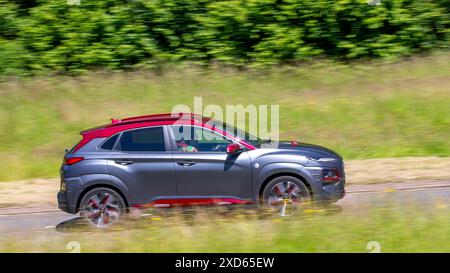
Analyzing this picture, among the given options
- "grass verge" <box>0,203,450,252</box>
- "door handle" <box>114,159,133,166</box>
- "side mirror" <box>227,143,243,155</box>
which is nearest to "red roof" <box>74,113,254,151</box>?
"side mirror" <box>227,143,243,155</box>

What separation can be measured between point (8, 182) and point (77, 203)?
15.2 ft

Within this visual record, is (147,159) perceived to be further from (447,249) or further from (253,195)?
(447,249)

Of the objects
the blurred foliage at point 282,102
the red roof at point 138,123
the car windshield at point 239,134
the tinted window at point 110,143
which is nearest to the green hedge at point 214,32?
the blurred foliage at point 282,102

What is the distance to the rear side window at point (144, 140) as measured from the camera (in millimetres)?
11828

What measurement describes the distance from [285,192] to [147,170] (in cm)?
211

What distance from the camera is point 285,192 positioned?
1156cm

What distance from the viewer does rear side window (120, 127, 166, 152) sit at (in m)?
11.8

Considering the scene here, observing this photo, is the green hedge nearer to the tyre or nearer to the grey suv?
the grey suv

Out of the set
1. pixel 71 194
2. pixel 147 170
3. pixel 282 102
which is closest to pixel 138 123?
pixel 147 170

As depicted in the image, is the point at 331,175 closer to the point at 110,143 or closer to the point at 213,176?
the point at 213,176

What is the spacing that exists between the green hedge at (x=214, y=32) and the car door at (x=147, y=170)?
9210 mm

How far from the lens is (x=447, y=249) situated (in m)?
8.57

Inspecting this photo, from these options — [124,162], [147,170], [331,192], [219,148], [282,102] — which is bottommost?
[282,102]

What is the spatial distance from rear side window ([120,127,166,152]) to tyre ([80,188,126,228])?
75cm
